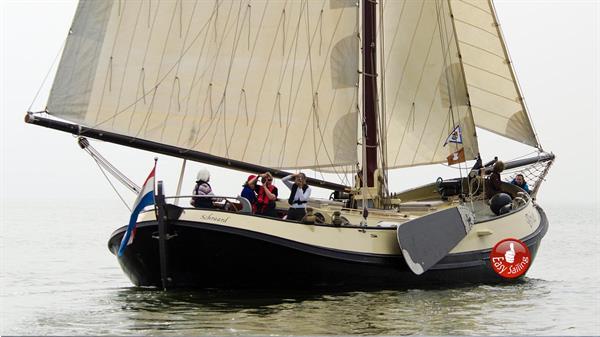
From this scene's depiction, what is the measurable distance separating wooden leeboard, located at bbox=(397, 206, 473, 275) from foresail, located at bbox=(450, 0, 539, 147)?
7.01 meters

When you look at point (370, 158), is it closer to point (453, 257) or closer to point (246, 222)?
point (453, 257)

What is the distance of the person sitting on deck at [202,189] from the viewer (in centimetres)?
2122

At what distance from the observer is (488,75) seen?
2856 cm

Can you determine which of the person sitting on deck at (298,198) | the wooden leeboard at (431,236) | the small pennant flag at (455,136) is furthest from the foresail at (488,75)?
the person sitting on deck at (298,198)

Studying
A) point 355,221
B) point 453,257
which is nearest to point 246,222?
point 355,221

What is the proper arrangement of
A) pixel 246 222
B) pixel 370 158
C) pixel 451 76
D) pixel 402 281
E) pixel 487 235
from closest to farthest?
pixel 246 222 → pixel 402 281 → pixel 487 235 → pixel 370 158 → pixel 451 76

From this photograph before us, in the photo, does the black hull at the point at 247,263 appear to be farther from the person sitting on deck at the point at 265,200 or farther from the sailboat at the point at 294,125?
the person sitting on deck at the point at 265,200

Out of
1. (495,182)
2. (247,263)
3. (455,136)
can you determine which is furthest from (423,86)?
(247,263)

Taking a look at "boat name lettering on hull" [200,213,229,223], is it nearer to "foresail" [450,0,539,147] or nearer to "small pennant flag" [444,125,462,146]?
"small pennant flag" [444,125,462,146]

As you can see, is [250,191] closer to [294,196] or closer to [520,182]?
[294,196]

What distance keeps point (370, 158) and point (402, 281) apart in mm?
4019

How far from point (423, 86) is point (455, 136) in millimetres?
1395

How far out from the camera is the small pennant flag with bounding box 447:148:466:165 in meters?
26.3

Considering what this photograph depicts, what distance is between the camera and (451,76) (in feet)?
87.6
